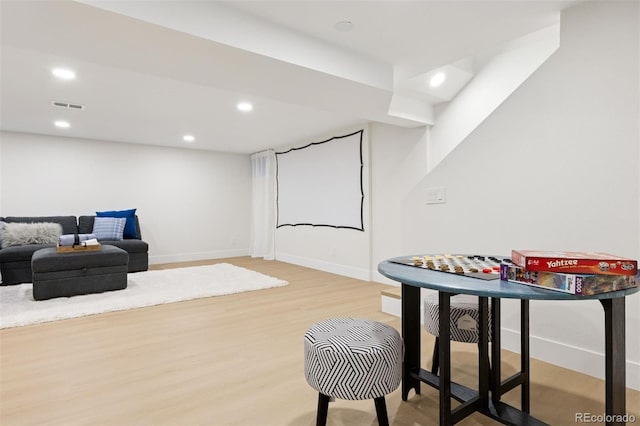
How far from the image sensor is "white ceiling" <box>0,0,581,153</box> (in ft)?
6.01

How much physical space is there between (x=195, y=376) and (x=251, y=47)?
2.00 m

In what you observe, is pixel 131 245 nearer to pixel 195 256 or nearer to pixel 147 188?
pixel 147 188

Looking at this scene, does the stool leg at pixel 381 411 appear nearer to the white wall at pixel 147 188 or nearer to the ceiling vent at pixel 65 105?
the ceiling vent at pixel 65 105

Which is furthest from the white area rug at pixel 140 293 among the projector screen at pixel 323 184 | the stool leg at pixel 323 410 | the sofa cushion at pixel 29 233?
the stool leg at pixel 323 410

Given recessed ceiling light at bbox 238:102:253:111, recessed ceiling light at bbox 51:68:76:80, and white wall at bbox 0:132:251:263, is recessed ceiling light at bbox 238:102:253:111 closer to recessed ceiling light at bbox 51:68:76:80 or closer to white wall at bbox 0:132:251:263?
recessed ceiling light at bbox 51:68:76:80

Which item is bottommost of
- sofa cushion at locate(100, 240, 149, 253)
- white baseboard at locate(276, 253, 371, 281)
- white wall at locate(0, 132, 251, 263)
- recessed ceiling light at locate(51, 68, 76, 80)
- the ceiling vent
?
white baseboard at locate(276, 253, 371, 281)

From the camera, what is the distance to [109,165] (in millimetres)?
6004

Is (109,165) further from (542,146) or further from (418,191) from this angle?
(542,146)

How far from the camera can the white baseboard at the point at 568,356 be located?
76.3 inches

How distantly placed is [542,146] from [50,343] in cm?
371

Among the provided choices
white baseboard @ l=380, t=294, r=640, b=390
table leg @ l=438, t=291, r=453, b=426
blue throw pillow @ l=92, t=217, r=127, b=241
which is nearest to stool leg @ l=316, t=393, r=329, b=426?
table leg @ l=438, t=291, r=453, b=426

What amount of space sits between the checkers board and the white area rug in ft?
9.68

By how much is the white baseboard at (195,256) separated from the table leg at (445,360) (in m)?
6.07

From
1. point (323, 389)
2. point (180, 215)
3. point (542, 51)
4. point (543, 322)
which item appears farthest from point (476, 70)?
point (180, 215)
